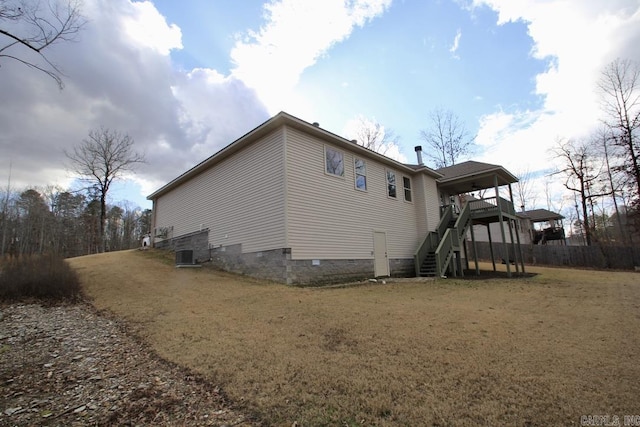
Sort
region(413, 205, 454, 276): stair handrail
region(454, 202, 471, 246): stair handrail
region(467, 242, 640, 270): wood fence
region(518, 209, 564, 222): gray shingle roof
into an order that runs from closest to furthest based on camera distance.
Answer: region(413, 205, 454, 276): stair handrail
region(454, 202, 471, 246): stair handrail
region(467, 242, 640, 270): wood fence
region(518, 209, 564, 222): gray shingle roof

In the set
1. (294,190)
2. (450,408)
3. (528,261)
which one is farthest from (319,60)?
(528,261)

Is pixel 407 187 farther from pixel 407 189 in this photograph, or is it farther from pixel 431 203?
pixel 431 203

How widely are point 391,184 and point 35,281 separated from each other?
528 inches

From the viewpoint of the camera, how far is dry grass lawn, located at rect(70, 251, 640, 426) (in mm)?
2768

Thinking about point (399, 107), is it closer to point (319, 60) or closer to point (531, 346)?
point (319, 60)

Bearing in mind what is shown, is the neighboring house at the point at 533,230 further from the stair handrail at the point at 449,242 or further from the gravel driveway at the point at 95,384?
the gravel driveway at the point at 95,384

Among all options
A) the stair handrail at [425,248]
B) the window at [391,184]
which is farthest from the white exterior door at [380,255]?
the window at [391,184]

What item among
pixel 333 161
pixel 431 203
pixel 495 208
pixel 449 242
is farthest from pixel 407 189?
pixel 333 161

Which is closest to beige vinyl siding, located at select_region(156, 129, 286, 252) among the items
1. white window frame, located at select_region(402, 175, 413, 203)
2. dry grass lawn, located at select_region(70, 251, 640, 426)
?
dry grass lawn, located at select_region(70, 251, 640, 426)

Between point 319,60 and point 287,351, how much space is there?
12561 mm

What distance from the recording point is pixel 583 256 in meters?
22.6

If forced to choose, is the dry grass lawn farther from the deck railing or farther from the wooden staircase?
the deck railing

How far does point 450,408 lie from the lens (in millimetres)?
2723

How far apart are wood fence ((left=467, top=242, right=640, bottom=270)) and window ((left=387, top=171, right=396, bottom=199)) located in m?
15.9
